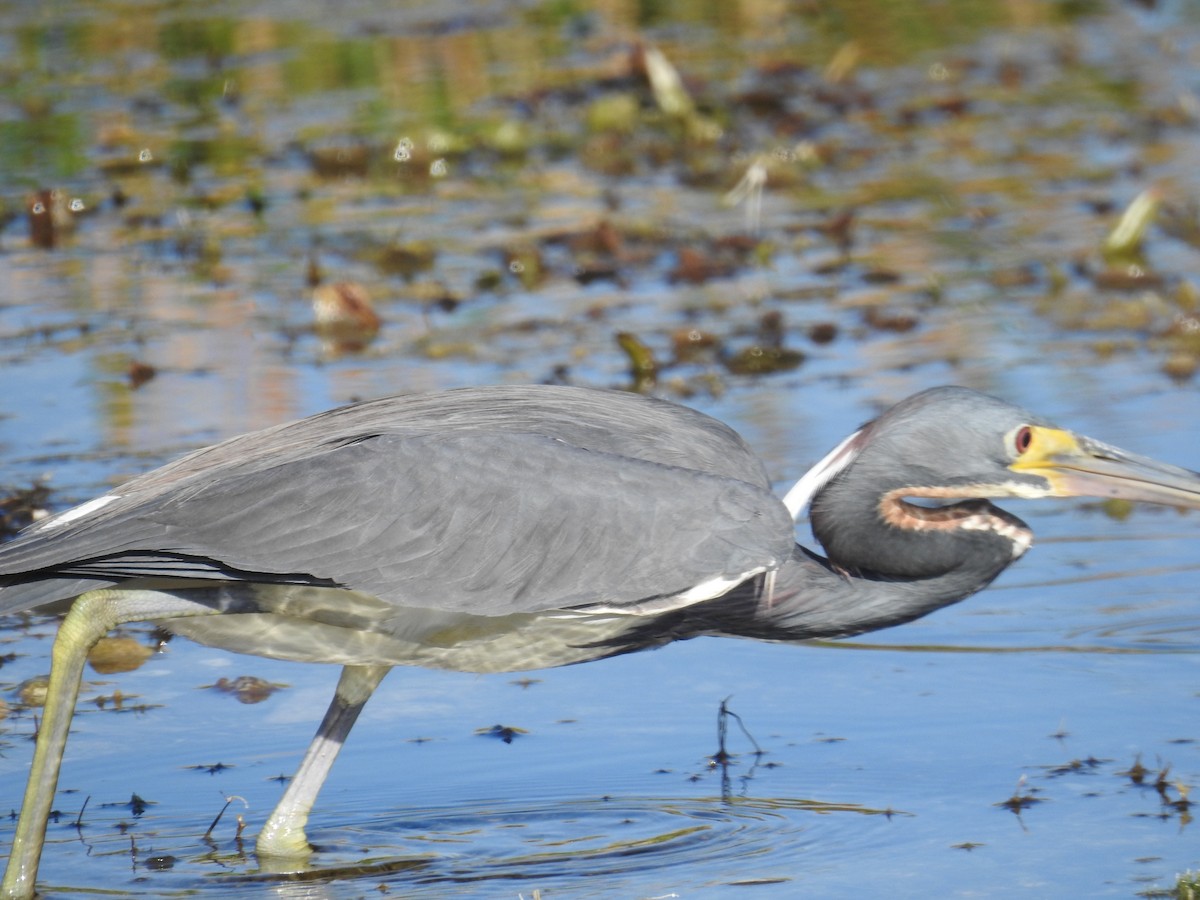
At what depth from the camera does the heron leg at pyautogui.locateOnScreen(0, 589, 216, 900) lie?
193 inches

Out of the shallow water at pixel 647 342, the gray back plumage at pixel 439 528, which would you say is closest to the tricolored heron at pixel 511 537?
the gray back plumage at pixel 439 528

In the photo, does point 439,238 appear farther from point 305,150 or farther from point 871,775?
point 871,775

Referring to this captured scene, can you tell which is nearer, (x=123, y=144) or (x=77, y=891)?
(x=77, y=891)

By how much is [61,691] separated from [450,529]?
1032 mm

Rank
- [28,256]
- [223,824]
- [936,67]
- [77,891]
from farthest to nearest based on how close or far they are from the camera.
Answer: [936,67] → [28,256] → [223,824] → [77,891]

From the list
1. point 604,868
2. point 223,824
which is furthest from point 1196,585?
point 223,824

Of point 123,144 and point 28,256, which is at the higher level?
point 123,144

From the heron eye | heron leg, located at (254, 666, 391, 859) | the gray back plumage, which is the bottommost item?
heron leg, located at (254, 666, 391, 859)

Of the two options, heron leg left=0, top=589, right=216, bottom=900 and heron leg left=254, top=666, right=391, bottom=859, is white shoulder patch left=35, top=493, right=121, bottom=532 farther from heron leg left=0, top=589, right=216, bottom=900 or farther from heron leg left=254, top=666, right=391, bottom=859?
heron leg left=254, top=666, right=391, bottom=859

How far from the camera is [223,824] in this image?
538 cm

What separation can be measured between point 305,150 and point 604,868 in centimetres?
964

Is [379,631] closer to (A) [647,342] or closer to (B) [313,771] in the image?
(B) [313,771]

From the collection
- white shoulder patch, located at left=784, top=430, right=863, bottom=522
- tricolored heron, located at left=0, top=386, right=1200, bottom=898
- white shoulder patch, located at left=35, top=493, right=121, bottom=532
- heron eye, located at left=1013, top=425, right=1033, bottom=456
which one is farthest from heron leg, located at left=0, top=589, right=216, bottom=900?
heron eye, located at left=1013, top=425, right=1033, bottom=456

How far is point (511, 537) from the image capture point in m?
5.12
